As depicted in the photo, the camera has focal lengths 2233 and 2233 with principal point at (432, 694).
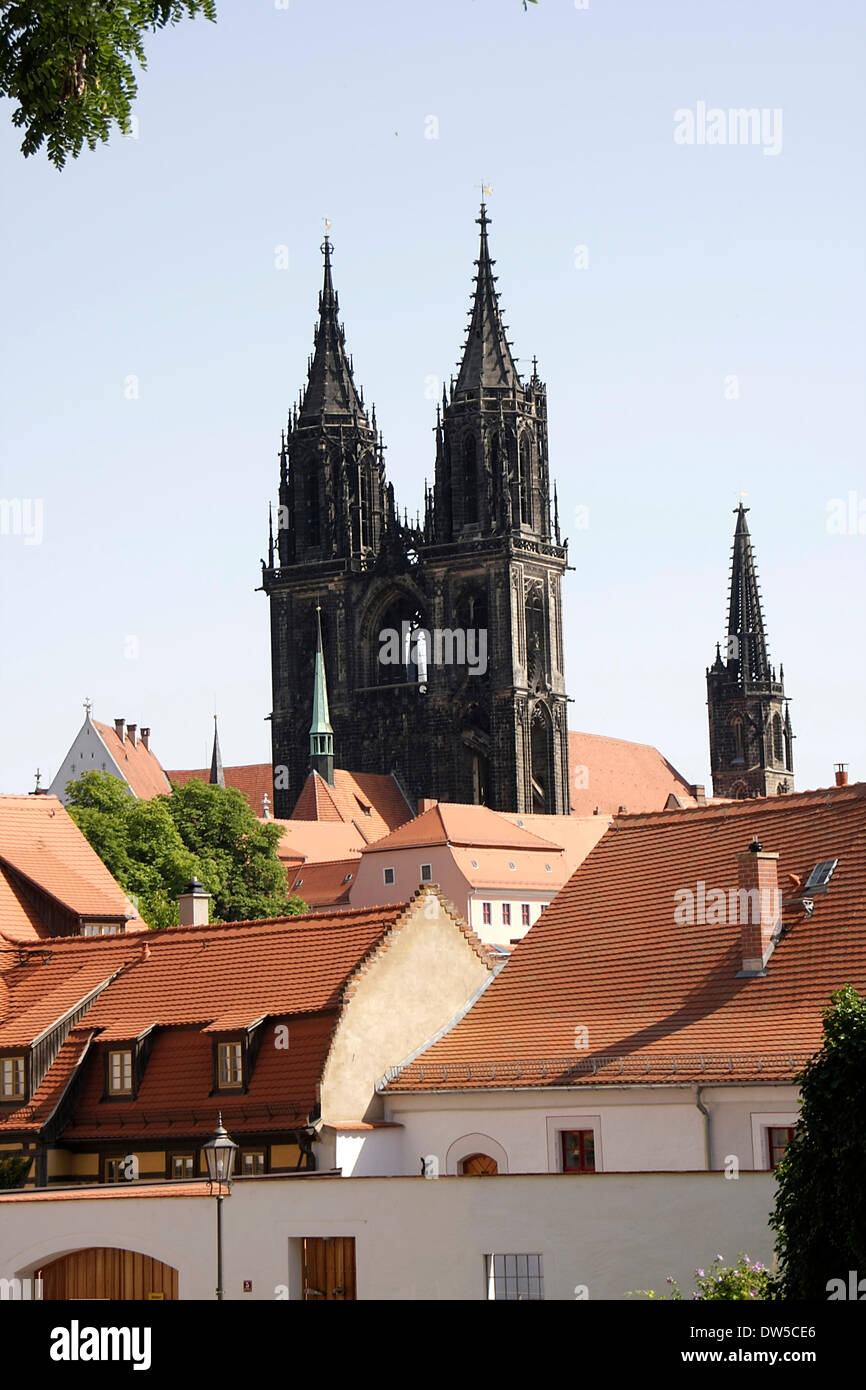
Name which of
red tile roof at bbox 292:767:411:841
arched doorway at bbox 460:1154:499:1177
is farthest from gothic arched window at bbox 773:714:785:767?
arched doorway at bbox 460:1154:499:1177

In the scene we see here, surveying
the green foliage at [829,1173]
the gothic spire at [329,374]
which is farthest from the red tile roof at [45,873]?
the gothic spire at [329,374]

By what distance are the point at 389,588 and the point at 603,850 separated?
85516 mm

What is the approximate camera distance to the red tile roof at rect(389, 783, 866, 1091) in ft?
104

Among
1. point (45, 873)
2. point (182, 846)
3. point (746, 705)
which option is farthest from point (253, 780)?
point (45, 873)

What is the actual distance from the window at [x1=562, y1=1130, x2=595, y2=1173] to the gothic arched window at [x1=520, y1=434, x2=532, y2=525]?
297 ft

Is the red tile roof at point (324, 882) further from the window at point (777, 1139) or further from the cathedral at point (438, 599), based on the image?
the window at point (777, 1139)

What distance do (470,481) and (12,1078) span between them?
87.8 meters

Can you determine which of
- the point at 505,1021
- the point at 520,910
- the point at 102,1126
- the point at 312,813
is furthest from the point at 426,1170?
the point at 312,813

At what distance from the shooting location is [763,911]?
33281 mm

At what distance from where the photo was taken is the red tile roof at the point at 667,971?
104 feet

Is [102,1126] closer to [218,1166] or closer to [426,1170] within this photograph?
[426,1170]

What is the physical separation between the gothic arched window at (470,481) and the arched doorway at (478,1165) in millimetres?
89920
